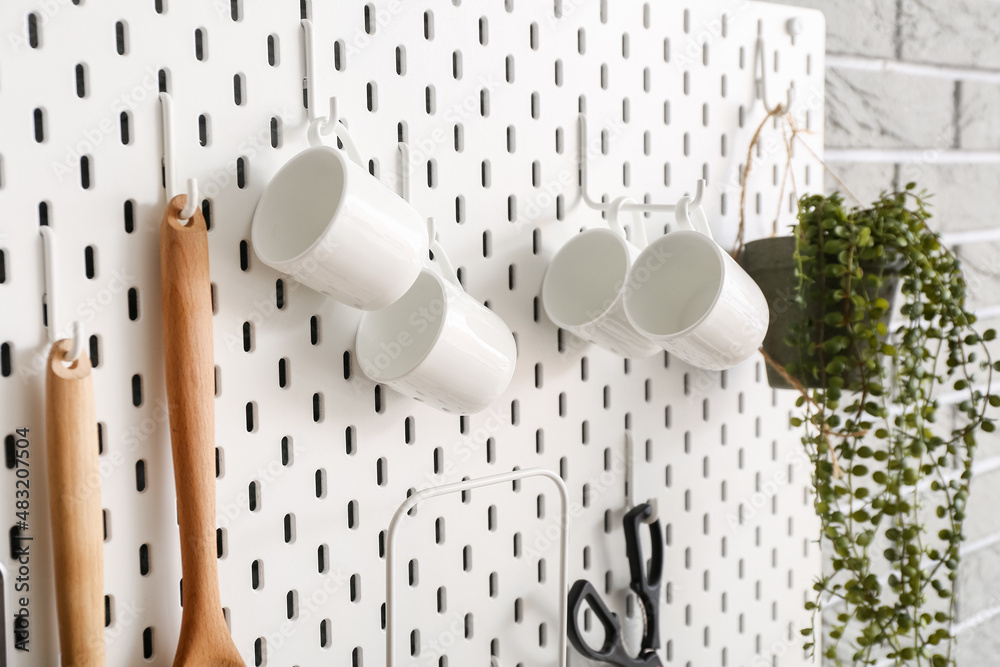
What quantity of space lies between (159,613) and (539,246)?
1.44 feet

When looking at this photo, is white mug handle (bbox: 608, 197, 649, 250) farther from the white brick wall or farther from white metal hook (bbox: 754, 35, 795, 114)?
the white brick wall

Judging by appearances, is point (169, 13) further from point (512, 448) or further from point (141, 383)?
point (512, 448)

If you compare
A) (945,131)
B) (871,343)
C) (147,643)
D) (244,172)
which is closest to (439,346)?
(244,172)

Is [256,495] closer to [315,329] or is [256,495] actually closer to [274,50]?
[315,329]

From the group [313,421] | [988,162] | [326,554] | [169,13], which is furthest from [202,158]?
[988,162]

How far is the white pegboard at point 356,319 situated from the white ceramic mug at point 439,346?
0.10ft

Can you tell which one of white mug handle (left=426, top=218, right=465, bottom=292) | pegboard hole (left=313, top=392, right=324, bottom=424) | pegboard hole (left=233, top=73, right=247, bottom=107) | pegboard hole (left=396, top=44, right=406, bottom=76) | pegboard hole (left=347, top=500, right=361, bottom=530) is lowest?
pegboard hole (left=347, top=500, right=361, bottom=530)

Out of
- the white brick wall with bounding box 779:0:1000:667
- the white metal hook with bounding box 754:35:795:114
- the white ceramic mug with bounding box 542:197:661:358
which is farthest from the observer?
the white brick wall with bounding box 779:0:1000:667

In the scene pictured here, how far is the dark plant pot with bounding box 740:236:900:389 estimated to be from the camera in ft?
2.72

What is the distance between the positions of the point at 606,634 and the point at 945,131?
87 centimetres

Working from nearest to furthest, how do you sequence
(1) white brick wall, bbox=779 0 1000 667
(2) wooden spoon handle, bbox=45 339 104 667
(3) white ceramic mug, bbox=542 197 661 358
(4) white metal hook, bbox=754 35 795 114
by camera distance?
(2) wooden spoon handle, bbox=45 339 104 667
(3) white ceramic mug, bbox=542 197 661 358
(4) white metal hook, bbox=754 35 795 114
(1) white brick wall, bbox=779 0 1000 667

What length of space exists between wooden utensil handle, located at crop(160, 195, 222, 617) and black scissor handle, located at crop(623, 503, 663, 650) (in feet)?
1.34

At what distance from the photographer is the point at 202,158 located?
61cm

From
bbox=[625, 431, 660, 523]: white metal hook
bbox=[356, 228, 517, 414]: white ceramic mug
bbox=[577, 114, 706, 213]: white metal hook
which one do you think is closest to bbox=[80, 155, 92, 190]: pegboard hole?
bbox=[356, 228, 517, 414]: white ceramic mug
